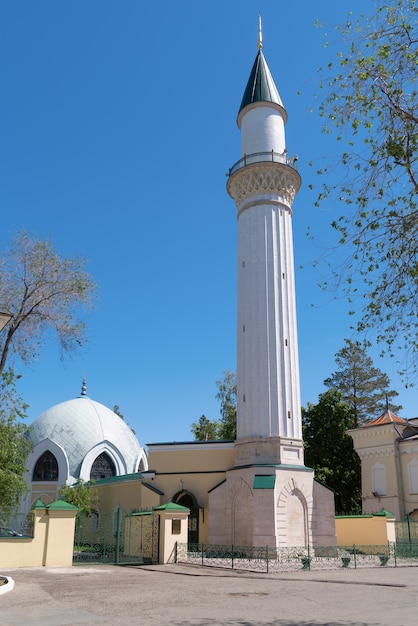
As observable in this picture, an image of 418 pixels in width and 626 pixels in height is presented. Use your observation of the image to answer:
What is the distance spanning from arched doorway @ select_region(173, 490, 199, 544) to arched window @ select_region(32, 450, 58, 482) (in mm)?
11428

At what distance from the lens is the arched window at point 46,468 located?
34750mm

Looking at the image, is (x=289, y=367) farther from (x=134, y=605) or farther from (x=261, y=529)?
(x=134, y=605)

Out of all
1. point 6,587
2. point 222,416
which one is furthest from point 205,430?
point 6,587

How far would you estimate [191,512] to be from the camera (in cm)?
2569

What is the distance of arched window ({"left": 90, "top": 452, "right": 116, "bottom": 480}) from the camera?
116ft

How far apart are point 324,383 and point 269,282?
18.8 meters

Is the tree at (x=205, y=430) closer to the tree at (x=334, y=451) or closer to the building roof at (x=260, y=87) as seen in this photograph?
the tree at (x=334, y=451)

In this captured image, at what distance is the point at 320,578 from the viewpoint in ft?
49.6

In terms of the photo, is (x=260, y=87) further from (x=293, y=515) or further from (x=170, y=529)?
(x=170, y=529)

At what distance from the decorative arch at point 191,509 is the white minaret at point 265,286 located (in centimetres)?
319

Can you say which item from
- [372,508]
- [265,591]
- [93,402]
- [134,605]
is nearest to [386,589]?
[265,591]

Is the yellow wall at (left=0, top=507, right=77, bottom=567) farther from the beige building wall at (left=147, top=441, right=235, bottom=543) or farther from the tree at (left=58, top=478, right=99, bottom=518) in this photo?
the tree at (left=58, top=478, right=99, bottom=518)

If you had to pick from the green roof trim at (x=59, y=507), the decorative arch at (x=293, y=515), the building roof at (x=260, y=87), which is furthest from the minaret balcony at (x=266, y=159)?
the green roof trim at (x=59, y=507)

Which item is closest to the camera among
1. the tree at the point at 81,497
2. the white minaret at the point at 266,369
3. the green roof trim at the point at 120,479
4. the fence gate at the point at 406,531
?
the white minaret at the point at 266,369
